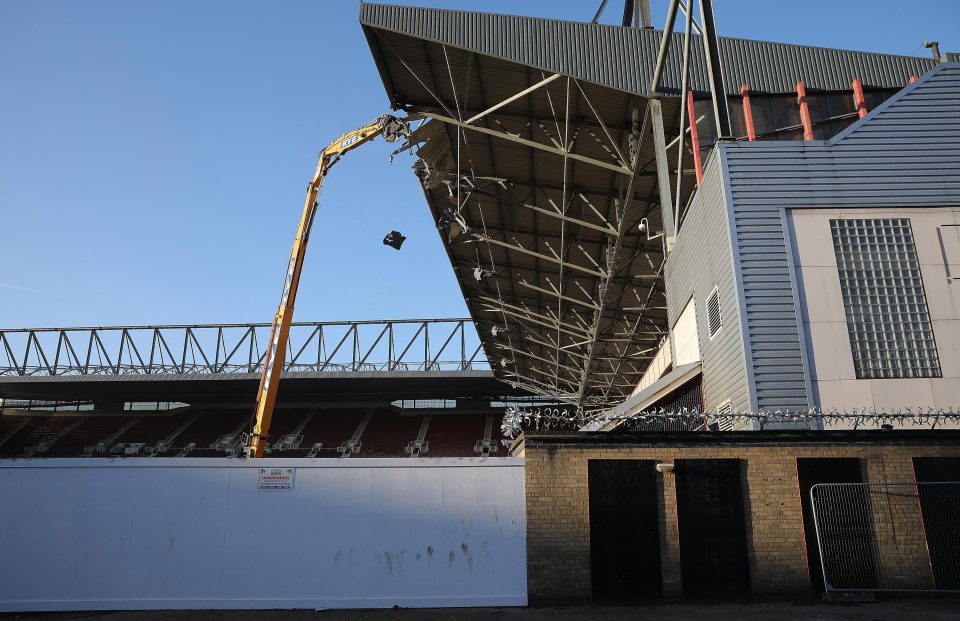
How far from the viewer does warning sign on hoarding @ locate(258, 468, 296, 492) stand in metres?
11.8

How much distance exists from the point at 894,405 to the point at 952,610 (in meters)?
4.54

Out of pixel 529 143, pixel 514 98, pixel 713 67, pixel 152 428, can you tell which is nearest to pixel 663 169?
pixel 713 67

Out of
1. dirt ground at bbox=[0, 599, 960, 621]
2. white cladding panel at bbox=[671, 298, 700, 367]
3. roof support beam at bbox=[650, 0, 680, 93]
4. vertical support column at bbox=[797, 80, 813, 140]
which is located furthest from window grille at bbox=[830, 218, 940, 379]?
roof support beam at bbox=[650, 0, 680, 93]

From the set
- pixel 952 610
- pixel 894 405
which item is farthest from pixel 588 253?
pixel 952 610

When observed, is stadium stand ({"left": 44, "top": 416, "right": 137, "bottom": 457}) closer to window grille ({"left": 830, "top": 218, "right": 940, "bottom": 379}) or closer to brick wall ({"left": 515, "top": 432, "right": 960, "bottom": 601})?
brick wall ({"left": 515, "top": 432, "right": 960, "bottom": 601})

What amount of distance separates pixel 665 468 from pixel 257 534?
6.24 metres

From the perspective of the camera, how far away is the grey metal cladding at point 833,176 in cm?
1424

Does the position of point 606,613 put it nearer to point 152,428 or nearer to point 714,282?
point 714,282

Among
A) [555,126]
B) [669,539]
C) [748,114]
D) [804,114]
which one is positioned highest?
[555,126]

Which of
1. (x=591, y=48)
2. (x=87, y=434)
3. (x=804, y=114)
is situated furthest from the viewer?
(x=87, y=434)

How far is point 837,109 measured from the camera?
756 inches

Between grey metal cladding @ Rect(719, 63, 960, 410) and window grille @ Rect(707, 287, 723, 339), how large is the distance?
53.4 inches

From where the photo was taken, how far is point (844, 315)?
1426 cm

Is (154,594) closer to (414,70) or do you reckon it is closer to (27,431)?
(414,70)
